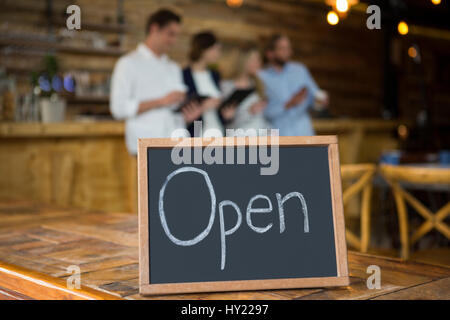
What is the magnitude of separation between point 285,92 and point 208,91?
94 cm

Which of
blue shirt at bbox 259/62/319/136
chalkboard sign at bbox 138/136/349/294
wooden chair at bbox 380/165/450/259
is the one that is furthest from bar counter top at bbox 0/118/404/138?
chalkboard sign at bbox 138/136/349/294

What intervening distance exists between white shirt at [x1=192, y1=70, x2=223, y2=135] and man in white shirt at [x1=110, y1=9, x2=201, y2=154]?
0.19 meters

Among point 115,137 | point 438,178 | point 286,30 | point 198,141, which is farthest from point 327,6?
point 198,141

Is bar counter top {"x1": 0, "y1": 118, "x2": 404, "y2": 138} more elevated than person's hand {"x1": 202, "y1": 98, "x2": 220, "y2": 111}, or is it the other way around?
person's hand {"x1": 202, "y1": 98, "x2": 220, "y2": 111}

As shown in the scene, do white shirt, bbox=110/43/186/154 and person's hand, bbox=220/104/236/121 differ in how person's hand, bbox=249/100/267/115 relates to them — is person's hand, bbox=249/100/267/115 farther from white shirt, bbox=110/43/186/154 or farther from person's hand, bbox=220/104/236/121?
white shirt, bbox=110/43/186/154

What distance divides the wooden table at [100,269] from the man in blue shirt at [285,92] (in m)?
3.02

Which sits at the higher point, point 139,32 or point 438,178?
point 139,32

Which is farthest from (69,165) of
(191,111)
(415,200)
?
(415,200)

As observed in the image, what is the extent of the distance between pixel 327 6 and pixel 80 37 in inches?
163

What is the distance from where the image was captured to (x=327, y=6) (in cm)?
849

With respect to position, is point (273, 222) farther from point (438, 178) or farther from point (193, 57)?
point (193, 57)

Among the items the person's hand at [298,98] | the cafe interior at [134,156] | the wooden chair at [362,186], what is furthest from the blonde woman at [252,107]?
the wooden chair at [362,186]

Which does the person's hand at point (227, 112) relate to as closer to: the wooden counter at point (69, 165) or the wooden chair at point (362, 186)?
the wooden counter at point (69, 165)

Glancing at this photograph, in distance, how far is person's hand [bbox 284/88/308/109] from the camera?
411 centimetres
